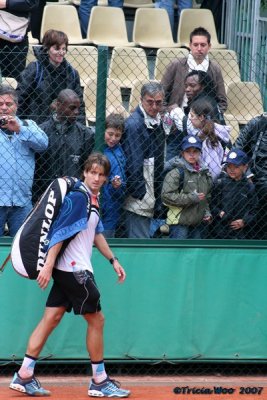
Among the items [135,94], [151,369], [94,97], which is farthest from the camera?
[135,94]

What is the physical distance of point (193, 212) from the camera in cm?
861

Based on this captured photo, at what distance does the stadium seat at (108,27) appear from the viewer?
12820 millimetres

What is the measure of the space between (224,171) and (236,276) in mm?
900

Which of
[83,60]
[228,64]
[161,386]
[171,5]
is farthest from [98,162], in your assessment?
[171,5]

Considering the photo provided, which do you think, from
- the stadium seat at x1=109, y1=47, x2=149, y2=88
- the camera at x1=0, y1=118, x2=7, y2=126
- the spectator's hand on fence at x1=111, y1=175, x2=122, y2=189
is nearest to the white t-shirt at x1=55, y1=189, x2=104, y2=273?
the spectator's hand on fence at x1=111, y1=175, x2=122, y2=189

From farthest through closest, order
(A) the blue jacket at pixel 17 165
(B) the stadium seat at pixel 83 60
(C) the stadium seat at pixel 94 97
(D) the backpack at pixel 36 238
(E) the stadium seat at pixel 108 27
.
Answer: (E) the stadium seat at pixel 108 27 → (B) the stadium seat at pixel 83 60 → (C) the stadium seat at pixel 94 97 → (A) the blue jacket at pixel 17 165 → (D) the backpack at pixel 36 238

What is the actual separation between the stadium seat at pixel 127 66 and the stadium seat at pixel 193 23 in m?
1.95

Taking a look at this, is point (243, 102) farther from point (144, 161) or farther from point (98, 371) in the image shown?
point (98, 371)

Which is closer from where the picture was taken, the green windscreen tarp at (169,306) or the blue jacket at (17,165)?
the blue jacket at (17,165)

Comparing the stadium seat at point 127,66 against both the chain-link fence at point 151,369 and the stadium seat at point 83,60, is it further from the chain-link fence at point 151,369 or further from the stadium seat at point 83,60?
the chain-link fence at point 151,369

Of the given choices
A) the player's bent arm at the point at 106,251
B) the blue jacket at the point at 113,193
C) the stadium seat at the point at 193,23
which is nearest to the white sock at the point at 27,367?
the player's bent arm at the point at 106,251

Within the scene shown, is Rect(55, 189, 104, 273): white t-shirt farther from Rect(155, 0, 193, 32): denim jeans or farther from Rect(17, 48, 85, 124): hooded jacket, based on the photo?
Rect(155, 0, 193, 32): denim jeans

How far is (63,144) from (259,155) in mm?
1699

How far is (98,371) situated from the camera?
7.88 m
